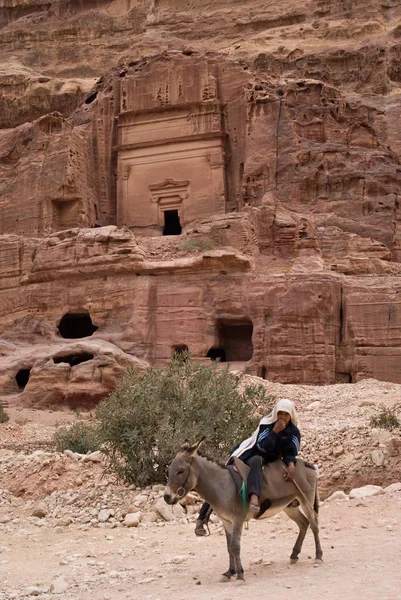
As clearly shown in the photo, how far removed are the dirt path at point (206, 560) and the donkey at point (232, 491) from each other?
0.32 metres

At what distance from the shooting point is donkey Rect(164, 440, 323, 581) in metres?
6.59

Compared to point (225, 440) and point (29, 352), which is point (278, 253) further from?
point (225, 440)

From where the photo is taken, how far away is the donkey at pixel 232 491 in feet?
21.6

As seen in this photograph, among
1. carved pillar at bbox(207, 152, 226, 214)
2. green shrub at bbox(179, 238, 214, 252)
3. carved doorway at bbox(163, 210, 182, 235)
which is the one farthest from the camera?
carved doorway at bbox(163, 210, 182, 235)

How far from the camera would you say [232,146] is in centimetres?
3531

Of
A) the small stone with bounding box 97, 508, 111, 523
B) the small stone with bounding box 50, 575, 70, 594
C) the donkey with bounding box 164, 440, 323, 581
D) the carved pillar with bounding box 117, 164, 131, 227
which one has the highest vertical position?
the carved pillar with bounding box 117, 164, 131, 227

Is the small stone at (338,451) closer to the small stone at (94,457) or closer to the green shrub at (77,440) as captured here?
the small stone at (94,457)

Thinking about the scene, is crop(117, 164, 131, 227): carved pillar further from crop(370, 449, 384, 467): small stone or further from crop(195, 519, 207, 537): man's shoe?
crop(195, 519, 207, 537): man's shoe

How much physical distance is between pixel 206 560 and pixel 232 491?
3.70 ft

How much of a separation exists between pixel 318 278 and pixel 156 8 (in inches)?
1592

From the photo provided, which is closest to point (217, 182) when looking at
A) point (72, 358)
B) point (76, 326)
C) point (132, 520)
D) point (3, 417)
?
point (76, 326)

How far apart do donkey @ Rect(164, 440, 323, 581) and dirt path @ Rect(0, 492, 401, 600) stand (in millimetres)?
323

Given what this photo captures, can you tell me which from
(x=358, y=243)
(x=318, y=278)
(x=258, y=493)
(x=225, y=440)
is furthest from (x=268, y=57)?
(x=258, y=493)

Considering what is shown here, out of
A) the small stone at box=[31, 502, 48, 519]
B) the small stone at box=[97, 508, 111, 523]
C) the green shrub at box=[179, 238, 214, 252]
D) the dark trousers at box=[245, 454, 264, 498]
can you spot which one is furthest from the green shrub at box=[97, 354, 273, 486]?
the green shrub at box=[179, 238, 214, 252]
